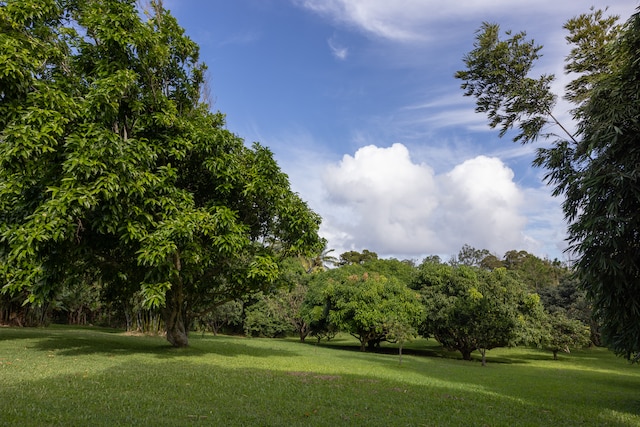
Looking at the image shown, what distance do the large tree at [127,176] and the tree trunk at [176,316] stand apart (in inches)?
3.6

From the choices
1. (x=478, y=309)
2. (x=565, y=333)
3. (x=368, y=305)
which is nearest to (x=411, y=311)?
(x=368, y=305)

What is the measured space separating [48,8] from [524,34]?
16591 millimetres

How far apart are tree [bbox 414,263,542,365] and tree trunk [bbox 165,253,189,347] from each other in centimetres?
1837

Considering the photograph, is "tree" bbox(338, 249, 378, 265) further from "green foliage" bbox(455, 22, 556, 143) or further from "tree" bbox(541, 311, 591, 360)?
"green foliage" bbox(455, 22, 556, 143)

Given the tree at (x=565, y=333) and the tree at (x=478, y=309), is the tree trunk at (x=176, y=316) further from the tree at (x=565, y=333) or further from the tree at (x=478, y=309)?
the tree at (x=565, y=333)

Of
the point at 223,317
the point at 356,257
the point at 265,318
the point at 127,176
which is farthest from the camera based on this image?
the point at 356,257

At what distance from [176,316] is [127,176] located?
809cm

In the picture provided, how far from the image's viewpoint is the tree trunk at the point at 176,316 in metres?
16.9

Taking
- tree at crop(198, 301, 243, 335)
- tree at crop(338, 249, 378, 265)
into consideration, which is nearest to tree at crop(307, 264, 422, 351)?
tree at crop(198, 301, 243, 335)

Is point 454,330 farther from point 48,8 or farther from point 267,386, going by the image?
point 48,8

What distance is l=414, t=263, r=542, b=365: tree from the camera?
86.5 ft

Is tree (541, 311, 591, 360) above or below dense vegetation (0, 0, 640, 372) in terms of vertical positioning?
below

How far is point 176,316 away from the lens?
59.0ft

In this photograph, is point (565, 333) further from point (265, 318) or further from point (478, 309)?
point (265, 318)
